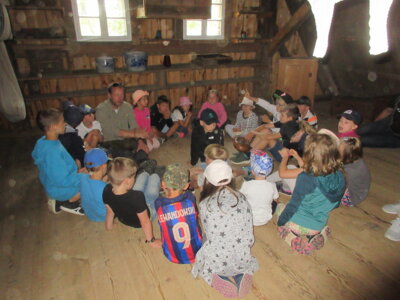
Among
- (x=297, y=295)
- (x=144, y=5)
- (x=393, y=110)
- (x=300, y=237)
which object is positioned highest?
(x=144, y=5)

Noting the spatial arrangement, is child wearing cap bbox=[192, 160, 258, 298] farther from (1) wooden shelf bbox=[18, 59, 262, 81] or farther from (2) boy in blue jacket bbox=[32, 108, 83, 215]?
(1) wooden shelf bbox=[18, 59, 262, 81]

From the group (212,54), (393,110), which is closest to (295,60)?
(212,54)

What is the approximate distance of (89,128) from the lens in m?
4.16

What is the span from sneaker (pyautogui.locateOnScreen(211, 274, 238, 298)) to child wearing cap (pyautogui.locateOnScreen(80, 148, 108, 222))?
56.6 inches

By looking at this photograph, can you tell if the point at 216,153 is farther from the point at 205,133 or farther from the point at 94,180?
the point at 94,180

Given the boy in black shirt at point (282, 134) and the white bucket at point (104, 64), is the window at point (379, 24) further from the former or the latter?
the white bucket at point (104, 64)

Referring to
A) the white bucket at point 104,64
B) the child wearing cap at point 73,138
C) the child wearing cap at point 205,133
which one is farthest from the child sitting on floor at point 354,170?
the white bucket at point 104,64

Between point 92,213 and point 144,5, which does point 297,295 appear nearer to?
point 92,213

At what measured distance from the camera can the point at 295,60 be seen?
21.7 ft

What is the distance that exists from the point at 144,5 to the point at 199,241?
481 cm

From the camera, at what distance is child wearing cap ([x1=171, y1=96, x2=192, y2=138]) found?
5289mm

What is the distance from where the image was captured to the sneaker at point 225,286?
2.13 metres

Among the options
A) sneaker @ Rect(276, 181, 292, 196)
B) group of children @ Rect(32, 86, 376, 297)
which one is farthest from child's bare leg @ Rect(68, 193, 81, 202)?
sneaker @ Rect(276, 181, 292, 196)

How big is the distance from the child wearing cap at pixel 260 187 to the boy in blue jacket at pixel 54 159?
1.89 metres
